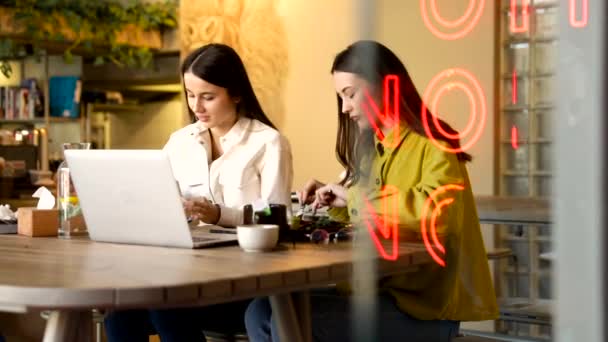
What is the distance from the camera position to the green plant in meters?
6.70

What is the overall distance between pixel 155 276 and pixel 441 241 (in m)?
0.71

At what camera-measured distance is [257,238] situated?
6.70 feet

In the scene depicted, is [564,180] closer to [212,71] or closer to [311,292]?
[311,292]

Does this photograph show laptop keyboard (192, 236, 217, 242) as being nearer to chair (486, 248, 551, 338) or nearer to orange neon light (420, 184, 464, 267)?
orange neon light (420, 184, 464, 267)

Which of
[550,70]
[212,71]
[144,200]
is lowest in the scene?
[144,200]

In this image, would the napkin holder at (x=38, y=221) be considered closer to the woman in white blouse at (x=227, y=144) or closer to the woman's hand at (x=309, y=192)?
the woman in white blouse at (x=227, y=144)

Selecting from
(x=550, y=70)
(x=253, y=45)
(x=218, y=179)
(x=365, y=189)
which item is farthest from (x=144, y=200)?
(x=253, y=45)

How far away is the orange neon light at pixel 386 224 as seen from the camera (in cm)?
163

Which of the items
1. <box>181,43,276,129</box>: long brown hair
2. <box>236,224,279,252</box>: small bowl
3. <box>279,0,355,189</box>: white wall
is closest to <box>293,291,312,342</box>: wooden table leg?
<box>236,224,279,252</box>: small bowl

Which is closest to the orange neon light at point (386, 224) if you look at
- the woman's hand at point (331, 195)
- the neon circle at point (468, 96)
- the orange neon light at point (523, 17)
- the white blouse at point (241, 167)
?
the neon circle at point (468, 96)

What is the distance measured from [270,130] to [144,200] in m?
0.92

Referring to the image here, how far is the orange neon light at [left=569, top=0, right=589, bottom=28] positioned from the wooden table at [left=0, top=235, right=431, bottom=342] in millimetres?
683

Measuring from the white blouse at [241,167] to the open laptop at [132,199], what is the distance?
23.6 inches

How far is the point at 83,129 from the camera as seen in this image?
788 centimetres
